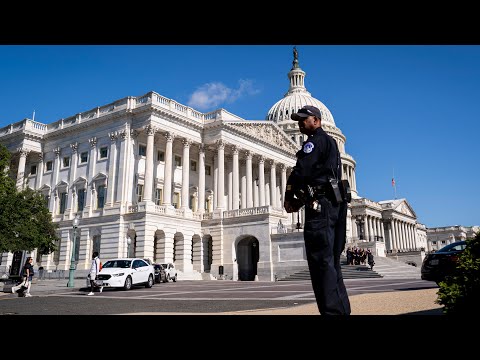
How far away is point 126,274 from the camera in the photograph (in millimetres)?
23109

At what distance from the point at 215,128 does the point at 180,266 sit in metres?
16.1

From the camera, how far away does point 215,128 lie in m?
48.5

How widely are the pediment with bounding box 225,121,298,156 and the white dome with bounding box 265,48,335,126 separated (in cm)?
4914

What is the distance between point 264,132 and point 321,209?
51615 mm

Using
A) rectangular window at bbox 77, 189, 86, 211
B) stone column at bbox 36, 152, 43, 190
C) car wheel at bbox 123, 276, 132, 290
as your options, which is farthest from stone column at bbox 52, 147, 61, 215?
car wheel at bbox 123, 276, 132, 290

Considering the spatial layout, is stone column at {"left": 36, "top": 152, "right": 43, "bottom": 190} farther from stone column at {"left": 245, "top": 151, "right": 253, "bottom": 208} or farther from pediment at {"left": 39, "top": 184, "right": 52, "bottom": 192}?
stone column at {"left": 245, "top": 151, "right": 253, "bottom": 208}

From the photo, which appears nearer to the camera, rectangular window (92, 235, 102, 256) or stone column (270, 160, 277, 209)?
rectangular window (92, 235, 102, 256)

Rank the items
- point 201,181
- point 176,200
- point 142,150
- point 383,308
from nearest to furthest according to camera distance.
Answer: point 383,308 < point 142,150 < point 201,181 < point 176,200

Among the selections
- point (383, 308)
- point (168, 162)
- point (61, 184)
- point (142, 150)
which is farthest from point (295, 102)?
point (383, 308)

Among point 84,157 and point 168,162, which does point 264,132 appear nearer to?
point 168,162

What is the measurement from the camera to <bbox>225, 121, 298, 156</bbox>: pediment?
1998 inches
